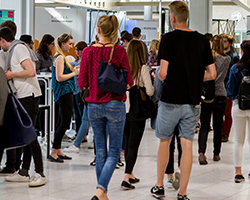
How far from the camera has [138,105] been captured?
396 centimetres

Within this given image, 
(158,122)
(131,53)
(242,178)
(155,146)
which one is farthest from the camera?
(155,146)

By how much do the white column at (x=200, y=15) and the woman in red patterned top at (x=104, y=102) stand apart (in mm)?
6376

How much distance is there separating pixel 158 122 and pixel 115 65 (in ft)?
2.07

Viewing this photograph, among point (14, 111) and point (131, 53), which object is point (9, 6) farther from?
point (14, 111)

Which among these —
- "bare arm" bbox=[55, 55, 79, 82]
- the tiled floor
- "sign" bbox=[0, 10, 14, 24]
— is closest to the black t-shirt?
the tiled floor

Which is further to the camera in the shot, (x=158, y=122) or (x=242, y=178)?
(x=242, y=178)

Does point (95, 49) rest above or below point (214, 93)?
above

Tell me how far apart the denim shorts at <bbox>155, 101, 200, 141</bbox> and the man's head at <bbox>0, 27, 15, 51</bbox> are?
5.39ft

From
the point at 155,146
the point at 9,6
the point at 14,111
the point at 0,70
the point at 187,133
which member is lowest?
the point at 155,146

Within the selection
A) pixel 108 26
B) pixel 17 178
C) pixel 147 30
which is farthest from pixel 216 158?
pixel 147 30

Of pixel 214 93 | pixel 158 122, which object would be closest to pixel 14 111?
pixel 158 122

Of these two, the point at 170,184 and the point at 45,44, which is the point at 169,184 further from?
the point at 45,44

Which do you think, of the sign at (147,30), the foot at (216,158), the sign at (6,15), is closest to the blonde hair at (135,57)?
the foot at (216,158)

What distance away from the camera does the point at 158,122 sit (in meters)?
3.53
